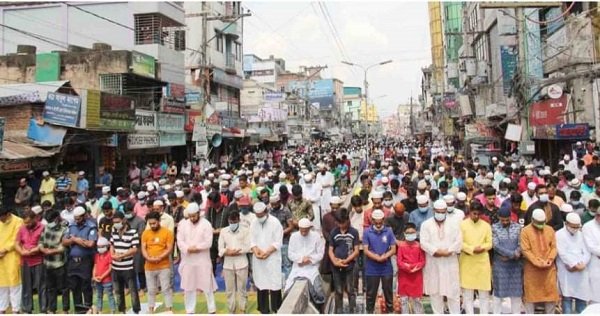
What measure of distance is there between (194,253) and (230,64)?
3000 centimetres

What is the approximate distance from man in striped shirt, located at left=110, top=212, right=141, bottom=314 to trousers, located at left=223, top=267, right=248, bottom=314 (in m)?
1.30

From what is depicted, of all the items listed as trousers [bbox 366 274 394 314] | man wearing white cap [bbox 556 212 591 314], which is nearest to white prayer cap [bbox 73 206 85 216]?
trousers [bbox 366 274 394 314]

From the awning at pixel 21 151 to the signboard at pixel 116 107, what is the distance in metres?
2.60

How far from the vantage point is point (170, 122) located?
23750 mm

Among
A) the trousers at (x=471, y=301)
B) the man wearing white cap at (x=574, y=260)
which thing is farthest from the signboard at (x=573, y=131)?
the trousers at (x=471, y=301)

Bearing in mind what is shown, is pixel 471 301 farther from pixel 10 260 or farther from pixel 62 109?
pixel 62 109

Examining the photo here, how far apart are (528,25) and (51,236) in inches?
746

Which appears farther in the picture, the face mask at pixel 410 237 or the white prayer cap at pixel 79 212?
the white prayer cap at pixel 79 212

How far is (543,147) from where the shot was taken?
21984 millimetres

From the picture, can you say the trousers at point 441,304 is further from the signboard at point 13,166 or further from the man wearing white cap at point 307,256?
the signboard at point 13,166

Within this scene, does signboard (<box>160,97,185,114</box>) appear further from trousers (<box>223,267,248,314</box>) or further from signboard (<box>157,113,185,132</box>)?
trousers (<box>223,267,248,314</box>)

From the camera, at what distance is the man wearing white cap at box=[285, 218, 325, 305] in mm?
7008

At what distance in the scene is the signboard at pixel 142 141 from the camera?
67.2ft

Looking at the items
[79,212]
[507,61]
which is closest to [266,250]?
[79,212]
